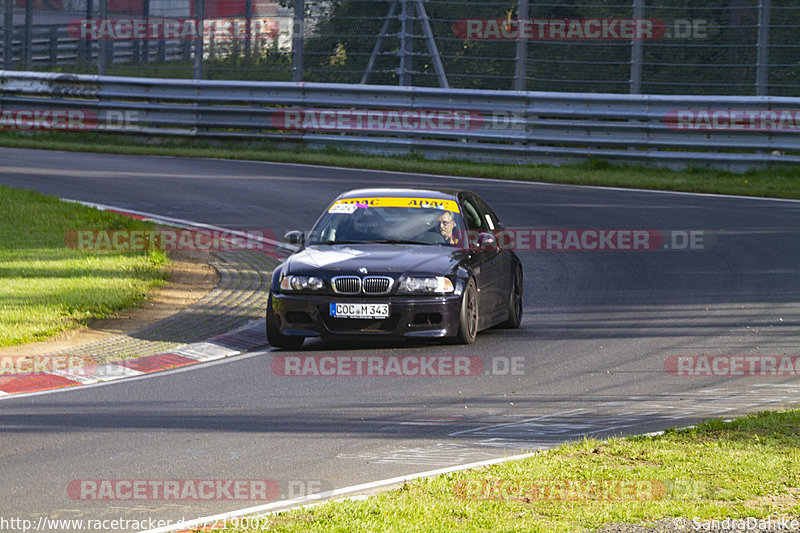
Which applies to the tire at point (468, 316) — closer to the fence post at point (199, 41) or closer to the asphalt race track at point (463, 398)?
the asphalt race track at point (463, 398)

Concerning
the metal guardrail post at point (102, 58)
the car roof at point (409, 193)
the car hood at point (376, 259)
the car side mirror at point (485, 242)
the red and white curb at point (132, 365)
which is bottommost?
the red and white curb at point (132, 365)

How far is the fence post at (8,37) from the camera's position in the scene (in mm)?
27297

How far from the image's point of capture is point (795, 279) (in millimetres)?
14086

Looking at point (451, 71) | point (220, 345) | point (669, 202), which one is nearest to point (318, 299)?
point (220, 345)

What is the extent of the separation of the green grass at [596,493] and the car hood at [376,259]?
369 cm

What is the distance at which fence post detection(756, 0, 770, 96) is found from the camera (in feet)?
72.0

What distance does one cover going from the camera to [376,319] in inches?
415

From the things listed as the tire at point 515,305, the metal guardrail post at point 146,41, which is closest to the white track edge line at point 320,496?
the tire at point 515,305

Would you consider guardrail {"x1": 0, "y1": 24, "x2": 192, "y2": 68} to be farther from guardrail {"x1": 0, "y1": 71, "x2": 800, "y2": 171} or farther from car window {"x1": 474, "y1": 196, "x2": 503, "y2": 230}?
car window {"x1": 474, "y1": 196, "x2": 503, "y2": 230}

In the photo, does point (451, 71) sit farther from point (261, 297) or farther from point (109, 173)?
point (261, 297)
